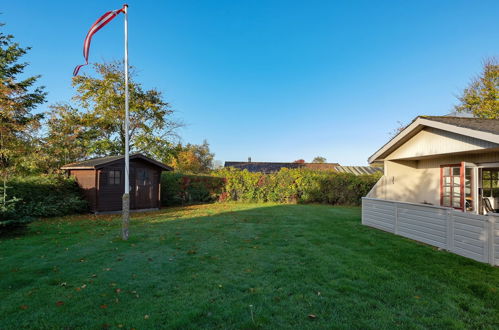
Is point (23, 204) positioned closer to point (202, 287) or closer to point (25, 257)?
point (25, 257)

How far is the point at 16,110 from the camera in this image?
50.6ft

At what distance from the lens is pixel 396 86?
52.7 feet

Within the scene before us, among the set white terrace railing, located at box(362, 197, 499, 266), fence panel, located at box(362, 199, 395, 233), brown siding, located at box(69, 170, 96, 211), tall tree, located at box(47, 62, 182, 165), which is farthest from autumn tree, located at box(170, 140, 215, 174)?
white terrace railing, located at box(362, 197, 499, 266)

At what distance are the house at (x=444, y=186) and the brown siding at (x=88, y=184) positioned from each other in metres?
13.0

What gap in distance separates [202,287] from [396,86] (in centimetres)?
1759

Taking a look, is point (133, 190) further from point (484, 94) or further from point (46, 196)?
point (484, 94)

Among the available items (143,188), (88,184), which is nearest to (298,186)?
(143,188)

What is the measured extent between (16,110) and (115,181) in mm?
8771

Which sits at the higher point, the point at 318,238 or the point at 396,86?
the point at 396,86

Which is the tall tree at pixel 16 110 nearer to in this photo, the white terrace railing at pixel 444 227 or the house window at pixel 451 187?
the white terrace railing at pixel 444 227

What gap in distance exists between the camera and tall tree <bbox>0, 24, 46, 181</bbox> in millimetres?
14312

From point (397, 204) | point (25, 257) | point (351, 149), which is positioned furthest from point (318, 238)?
point (351, 149)

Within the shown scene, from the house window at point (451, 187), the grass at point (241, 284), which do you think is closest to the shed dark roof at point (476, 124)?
the house window at point (451, 187)

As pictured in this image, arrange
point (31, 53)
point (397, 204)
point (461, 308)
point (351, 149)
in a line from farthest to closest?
1. point (351, 149)
2. point (31, 53)
3. point (397, 204)
4. point (461, 308)
